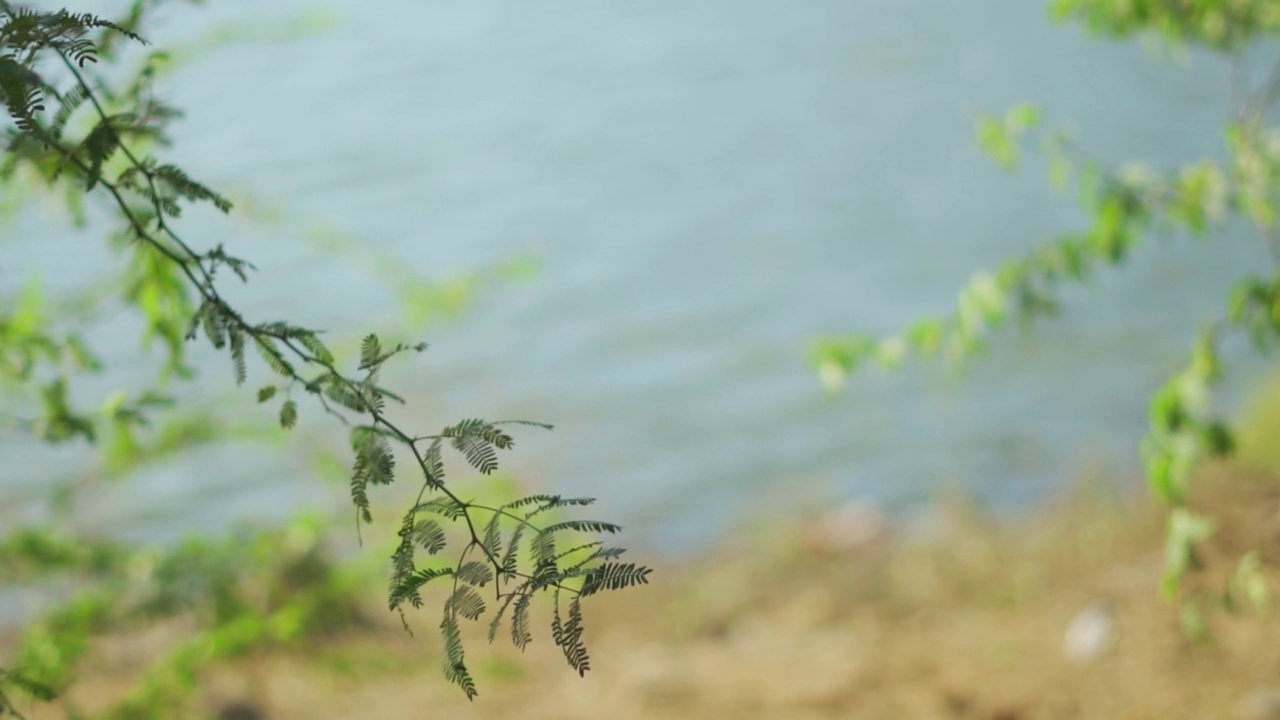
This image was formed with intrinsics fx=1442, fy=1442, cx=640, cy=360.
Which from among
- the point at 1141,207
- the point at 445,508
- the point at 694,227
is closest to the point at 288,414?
the point at 445,508

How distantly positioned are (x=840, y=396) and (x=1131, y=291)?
1.21 m

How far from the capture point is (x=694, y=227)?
611 centimetres

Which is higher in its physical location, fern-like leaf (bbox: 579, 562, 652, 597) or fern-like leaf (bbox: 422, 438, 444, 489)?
fern-like leaf (bbox: 422, 438, 444, 489)

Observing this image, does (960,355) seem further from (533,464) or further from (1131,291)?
(1131,291)

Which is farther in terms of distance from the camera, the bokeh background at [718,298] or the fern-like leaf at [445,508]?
the bokeh background at [718,298]

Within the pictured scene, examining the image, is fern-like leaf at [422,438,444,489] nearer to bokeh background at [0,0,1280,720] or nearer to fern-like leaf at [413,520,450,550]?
fern-like leaf at [413,520,450,550]

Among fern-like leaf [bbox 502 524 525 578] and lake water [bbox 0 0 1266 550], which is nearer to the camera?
fern-like leaf [bbox 502 524 525 578]

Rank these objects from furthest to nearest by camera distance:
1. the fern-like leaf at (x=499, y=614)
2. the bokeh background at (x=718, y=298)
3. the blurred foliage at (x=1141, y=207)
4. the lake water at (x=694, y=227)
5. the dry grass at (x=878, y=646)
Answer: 1. the lake water at (x=694, y=227)
2. the bokeh background at (x=718, y=298)
3. the dry grass at (x=878, y=646)
4. the blurred foliage at (x=1141, y=207)
5. the fern-like leaf at (x=499, y=614)

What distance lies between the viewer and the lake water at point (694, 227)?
15.9ft

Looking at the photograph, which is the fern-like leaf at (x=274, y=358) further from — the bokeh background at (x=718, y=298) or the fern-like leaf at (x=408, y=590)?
the bokeh background at (x=718, y=298)

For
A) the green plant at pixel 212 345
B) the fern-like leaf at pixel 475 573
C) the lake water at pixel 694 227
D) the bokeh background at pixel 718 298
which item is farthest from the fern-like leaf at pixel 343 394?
the lake water at pixel 694 227

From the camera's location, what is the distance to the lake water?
4.83 meters

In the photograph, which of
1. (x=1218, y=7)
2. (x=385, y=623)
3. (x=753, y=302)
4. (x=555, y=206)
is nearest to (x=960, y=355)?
(x=1218, y=7)

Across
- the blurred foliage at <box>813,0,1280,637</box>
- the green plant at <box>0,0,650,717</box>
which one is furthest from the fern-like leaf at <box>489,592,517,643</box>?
the blurred foliage at <box>813,0,1280,637</box>
